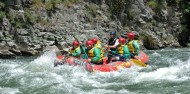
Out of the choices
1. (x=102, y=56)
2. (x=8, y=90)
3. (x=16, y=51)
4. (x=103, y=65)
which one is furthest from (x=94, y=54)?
(x=16, y=51)

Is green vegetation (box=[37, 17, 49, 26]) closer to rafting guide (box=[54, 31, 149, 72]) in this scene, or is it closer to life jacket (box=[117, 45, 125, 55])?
rafting guide (box=[54, 31, 149, 72])

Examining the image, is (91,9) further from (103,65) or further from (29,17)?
(103,65)

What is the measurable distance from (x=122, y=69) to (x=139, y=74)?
1.11 m

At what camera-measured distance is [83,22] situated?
78.7ft

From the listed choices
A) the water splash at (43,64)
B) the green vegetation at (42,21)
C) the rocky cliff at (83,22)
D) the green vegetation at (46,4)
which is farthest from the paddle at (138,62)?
the green vegetation at (46,4)

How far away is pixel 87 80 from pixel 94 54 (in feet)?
6.64

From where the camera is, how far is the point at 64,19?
2353 cm

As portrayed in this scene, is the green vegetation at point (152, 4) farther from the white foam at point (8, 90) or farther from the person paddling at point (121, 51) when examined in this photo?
the white foam at point (8, 90)

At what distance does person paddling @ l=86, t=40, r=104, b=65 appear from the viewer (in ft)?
49.7

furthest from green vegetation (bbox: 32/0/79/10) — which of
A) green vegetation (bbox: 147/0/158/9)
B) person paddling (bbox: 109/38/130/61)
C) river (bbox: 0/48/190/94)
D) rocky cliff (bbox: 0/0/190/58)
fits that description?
person paddling (bbox: 109/38/130/61)

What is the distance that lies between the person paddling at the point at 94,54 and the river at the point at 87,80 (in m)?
0.84

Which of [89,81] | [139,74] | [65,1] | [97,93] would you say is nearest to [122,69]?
[139,74]

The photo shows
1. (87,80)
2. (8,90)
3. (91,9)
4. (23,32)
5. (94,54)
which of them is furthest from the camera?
(91,9)

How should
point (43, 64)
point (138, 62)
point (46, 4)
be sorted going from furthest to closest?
point (46, 4)
point (138, 62)
point (43, 64)
